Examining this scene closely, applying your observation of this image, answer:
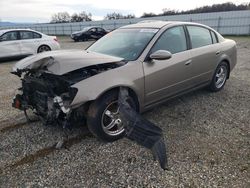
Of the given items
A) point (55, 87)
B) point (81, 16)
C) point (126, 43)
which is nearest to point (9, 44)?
point (126, 43)

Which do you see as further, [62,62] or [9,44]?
[9,44]

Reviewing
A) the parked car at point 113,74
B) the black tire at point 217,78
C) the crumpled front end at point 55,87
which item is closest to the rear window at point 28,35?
the parked car at point 113,74

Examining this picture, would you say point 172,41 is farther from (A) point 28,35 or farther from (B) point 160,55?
(A) point 28,35

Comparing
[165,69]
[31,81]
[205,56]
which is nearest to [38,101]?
[31,81]

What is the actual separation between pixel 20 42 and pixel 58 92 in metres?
8.75

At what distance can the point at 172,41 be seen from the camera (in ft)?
14.1

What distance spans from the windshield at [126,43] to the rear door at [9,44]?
7520 millimetres

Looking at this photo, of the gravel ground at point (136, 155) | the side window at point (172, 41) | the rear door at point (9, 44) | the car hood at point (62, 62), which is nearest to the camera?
the gravel ground at point (136, 155)

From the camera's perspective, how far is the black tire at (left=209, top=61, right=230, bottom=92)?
541cm

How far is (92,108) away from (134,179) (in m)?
1.04

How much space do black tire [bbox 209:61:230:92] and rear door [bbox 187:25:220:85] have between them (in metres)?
0.26

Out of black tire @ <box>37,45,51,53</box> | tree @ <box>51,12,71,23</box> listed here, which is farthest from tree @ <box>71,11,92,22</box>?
black tire @ <box>37,45,51,53</box>

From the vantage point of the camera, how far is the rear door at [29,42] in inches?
437

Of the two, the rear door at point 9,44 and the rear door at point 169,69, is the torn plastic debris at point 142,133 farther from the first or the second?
the rear door at point 9,44
